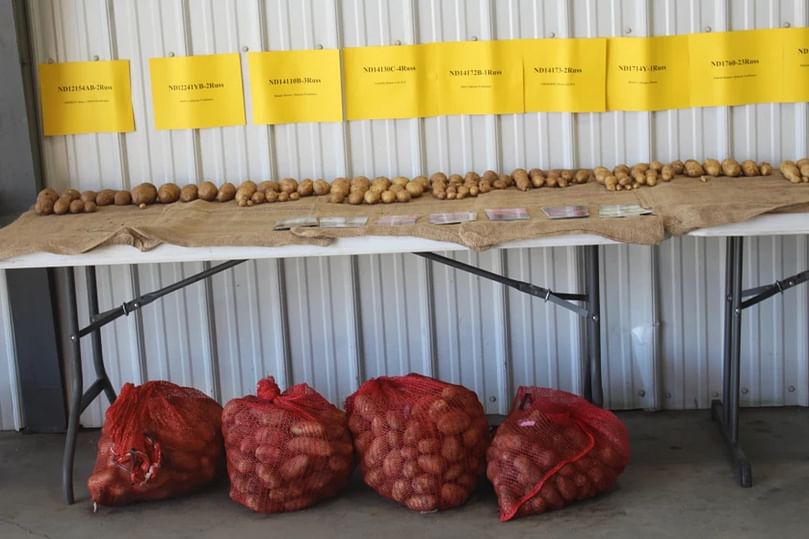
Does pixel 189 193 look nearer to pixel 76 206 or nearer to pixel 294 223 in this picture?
pixel 76 206

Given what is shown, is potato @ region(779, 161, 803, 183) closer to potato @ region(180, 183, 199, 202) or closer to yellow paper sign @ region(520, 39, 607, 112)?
yellow paper sign @ region(520, 39, 607, 112)

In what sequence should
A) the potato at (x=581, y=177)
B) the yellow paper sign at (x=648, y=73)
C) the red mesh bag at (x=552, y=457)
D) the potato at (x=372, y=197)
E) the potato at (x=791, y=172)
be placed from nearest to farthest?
the red mesh bag at (x=552, y=457), the potato at (x=791, y=172), the potato at (x=372, y=197), the potato at (x=581, y=177), the yellow paper sign at (x=648, y=73)

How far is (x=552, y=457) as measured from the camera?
3672 mm

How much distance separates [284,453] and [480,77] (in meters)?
1.86

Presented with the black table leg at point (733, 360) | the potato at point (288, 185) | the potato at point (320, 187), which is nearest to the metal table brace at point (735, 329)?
the black table leg at point (733, 360)

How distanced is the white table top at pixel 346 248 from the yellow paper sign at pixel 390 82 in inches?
42.4

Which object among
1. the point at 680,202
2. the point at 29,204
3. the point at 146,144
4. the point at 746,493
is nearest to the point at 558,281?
the point at 680,202

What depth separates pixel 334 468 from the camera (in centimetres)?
382

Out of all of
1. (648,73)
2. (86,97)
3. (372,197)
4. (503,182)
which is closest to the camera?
(372,197)

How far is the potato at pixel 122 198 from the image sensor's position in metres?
4.44

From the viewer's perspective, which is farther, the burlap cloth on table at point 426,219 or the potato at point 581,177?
the potato at point 581,177

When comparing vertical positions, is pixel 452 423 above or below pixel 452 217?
below

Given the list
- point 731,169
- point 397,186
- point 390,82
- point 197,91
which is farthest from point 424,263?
point 731,169

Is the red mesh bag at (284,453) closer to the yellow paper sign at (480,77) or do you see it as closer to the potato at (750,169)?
the yellow paper sign at (480,77)
